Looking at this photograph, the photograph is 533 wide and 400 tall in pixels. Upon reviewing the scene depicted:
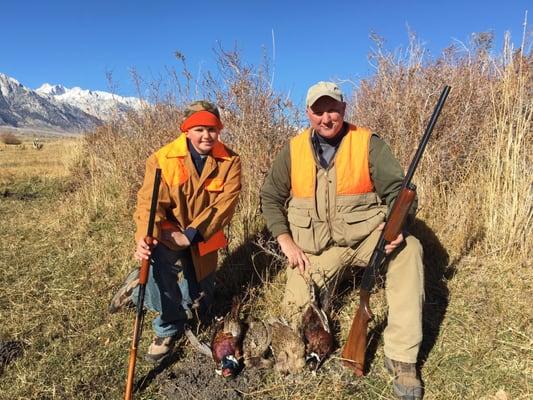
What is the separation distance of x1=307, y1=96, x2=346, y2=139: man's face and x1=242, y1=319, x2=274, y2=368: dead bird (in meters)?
1.38

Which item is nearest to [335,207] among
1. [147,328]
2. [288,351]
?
[288,351]

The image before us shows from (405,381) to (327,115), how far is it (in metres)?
1.71

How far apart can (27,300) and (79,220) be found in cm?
204

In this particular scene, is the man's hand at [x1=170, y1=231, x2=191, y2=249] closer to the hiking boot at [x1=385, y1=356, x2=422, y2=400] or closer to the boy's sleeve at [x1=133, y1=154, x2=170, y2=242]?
the boy's sleeve at [x1=133, y1=154, x2=170, y2=242]

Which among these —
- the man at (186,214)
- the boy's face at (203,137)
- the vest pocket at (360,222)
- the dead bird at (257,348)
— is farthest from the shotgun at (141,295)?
the vest pocket at (360,222)

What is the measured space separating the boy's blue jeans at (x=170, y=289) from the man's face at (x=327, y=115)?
1.29m

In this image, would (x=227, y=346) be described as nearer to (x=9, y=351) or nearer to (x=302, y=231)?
(x=302, y=231)

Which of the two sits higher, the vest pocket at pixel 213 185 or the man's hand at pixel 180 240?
the vest pocket at pixel 213 185

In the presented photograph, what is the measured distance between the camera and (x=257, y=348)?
2732mm

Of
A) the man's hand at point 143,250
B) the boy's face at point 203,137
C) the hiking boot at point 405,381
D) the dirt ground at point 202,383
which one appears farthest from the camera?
the boy's face at point 203,137

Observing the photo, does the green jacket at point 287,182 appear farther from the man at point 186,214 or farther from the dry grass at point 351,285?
the dry grass at point 351,285

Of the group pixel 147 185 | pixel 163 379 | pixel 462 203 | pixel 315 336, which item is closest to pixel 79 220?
pixel 147 185

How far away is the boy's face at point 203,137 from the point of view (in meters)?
2.93

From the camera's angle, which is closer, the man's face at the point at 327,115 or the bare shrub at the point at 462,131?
the man's face at the point at 327,115
